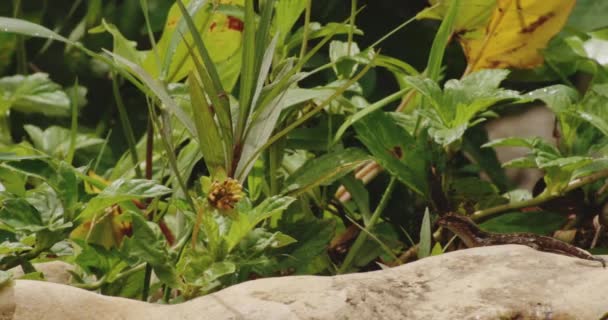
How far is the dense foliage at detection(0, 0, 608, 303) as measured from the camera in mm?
1091

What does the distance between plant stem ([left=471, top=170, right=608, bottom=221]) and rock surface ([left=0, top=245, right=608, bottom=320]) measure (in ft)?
1.02

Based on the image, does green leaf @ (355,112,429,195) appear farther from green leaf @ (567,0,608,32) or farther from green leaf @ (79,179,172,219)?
green leaf @ (567,0,608,32)

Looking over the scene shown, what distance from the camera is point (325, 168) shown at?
1.30 m

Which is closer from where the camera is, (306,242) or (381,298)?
(381,298)

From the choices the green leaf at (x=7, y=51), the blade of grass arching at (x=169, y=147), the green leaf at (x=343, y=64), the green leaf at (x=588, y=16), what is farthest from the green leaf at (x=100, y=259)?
the green leaf at (x=588, y=16)

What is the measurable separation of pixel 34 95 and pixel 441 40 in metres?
0.83

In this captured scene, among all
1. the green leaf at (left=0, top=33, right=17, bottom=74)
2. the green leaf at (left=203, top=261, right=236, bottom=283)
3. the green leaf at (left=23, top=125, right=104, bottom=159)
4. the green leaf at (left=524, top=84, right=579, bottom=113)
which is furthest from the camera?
the green leaf at (left=0, top=33, right=17, bottom=74)

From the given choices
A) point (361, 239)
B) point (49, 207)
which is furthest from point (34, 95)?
point (361, 239)

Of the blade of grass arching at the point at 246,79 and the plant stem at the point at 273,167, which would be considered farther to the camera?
the plant stem at the point at 273,167

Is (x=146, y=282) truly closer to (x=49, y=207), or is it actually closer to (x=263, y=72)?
(x=49, y=207)

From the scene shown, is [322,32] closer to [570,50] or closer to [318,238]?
[318,238]

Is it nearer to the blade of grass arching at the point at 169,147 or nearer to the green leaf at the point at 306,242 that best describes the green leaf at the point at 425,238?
the green leaf at the point at 306,242

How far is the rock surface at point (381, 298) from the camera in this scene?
918 mm

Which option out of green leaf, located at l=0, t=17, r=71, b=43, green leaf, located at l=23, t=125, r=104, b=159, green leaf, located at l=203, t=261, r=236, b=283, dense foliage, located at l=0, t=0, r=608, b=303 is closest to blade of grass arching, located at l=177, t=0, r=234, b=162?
dense foliage, located at l=0, t=0, r=608, b=303
